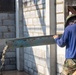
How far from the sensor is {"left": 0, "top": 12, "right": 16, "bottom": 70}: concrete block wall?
10.3m

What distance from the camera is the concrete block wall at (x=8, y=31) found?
33.7 feet

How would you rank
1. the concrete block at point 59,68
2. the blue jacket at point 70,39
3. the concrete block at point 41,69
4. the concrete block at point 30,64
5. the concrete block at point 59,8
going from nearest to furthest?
the blue jacket at point 70,39 → the concrete block at point 59,8 → the concrete block at point 59,68 → the concrete block at point 41,69 → the concrete block at point 30,64

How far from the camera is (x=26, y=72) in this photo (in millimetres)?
9594

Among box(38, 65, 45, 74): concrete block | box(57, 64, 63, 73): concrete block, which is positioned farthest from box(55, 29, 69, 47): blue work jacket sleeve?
box(38, 65, 45, 74): concrete block

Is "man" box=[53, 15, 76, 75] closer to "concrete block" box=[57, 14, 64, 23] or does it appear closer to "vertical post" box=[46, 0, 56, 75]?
"concrete block" box=[57, 14, 64, 23]

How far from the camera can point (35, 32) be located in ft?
28.6

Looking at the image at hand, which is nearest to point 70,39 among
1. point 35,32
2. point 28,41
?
point 28,41

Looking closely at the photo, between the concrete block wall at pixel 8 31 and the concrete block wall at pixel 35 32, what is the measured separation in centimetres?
76

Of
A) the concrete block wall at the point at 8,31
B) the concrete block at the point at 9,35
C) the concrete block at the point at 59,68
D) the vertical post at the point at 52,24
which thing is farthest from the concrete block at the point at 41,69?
the concrete block at the point at 9,35

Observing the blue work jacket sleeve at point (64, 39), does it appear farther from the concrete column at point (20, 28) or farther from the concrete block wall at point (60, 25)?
the concrete column at point (20, 28)

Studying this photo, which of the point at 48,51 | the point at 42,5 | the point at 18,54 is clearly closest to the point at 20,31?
the point at 18,54

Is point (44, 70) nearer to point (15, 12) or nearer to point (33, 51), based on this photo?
point (33, 51)

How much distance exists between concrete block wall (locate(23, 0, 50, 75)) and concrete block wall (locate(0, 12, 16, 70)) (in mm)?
758

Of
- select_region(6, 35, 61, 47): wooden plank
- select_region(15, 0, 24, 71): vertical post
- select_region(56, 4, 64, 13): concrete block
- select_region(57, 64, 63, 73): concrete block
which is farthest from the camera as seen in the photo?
select_region(15, 0, 24, 71): vertical post
